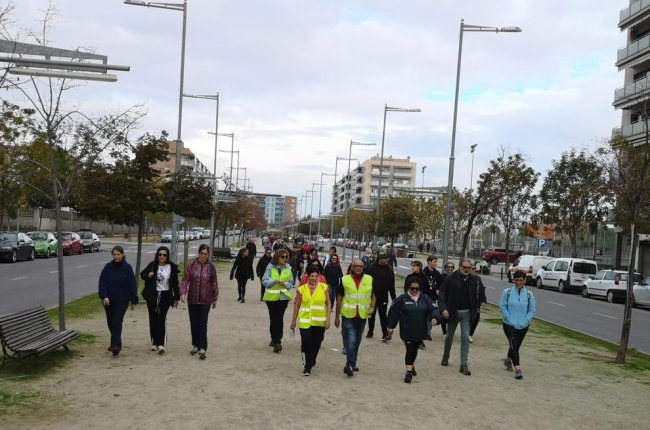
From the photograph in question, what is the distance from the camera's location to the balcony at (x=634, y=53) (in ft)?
133

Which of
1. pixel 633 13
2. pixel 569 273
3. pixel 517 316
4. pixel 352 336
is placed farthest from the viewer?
pixel 633 13

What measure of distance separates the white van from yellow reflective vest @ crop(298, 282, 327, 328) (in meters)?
27.2

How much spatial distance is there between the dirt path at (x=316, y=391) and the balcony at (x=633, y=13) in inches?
1368

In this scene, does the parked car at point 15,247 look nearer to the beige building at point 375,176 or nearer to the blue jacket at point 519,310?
the blue jacket at point 519,310

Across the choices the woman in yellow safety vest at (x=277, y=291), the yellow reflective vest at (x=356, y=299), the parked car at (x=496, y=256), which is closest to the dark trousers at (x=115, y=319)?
the woman in yellow safety vest at (x=277, y=291)

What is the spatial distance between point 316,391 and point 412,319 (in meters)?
1.73

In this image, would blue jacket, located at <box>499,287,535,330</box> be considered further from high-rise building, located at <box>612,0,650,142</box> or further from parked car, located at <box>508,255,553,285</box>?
Result: high-rise building, located at <box>612,0,650,142</box>

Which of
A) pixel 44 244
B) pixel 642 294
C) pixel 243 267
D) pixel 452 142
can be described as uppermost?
pixel 452 142

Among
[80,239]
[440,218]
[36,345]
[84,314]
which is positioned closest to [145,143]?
[84,314]

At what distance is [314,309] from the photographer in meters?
9.16

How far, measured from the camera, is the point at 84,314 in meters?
14.0

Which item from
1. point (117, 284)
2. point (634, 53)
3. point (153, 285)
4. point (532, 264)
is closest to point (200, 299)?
point (153, 285)

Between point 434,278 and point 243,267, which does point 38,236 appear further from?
point 434,278

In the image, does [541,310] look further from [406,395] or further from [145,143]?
[406,395]
